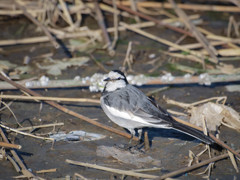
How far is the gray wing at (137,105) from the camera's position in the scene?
4.87 metres

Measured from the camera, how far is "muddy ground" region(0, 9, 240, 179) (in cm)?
453

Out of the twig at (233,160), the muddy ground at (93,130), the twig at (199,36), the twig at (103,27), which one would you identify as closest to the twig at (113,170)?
the muddy ground at (93,130)

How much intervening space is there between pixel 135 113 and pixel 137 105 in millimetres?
148

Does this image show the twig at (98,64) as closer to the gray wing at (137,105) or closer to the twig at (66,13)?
the twig at (66,13)

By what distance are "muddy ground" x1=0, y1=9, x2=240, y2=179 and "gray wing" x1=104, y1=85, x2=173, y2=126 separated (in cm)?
46

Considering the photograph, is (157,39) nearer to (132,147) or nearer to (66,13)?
(66,13)

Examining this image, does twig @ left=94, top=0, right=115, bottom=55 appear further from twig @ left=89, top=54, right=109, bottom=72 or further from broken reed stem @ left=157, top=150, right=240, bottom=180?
broken reed stem @ left=157, top=150, right=240, bottom=180

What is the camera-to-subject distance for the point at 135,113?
4984 mm

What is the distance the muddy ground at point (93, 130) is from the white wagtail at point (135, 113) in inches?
13.6

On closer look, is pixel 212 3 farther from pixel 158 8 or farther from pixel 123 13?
pixel 123 13

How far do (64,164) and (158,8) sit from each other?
18.3ft

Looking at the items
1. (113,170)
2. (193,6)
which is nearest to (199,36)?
(193,6)

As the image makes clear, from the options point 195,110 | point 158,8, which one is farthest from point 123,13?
point 195,110

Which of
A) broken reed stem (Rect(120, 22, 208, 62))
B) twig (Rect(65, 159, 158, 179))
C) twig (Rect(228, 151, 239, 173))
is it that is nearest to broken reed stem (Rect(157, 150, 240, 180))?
twig (Rect(228, 151, 239, 173))
